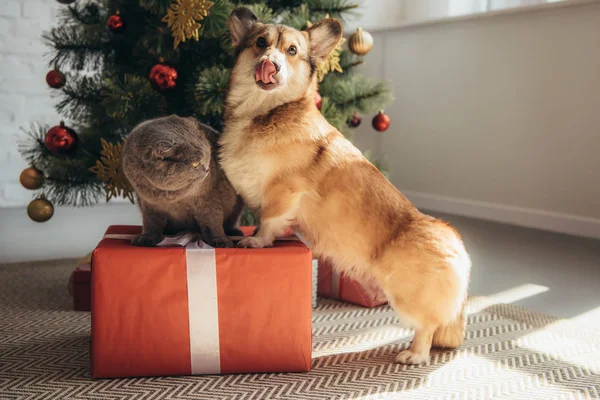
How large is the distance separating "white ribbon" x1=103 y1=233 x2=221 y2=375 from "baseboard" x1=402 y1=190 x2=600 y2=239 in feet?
7.35

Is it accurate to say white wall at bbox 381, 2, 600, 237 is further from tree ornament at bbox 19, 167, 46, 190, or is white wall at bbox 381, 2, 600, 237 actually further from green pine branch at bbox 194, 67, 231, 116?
tree ornament at bbox 19, 167, 46, 190

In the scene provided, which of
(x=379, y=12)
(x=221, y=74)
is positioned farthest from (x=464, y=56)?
(x=221, y=74)

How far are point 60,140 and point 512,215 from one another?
7.86 ft

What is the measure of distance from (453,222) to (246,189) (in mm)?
2175

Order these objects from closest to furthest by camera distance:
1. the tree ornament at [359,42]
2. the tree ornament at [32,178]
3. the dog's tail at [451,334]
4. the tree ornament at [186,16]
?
the dog's tail at [451,334], the tree ornament at [186,16], the tree ornament at [32,178], the tree ornament at [359,42]

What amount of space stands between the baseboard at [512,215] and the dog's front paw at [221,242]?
217 cm

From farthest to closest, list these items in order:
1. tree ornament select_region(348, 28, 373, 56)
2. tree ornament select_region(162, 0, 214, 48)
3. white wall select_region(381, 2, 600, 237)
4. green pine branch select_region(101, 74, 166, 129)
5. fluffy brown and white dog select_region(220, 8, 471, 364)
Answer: white wall select_region(381, 2, 600, 237)
tree ornament select_region(348, 28, 373, 56)
green pine branch select_region(101, 74, 166, 129)
tree ornament select_region(162, 0, 214, 48)
fluffy brown and white dog select_region(220, 8, 471, 364)

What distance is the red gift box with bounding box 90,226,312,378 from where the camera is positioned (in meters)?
1.18

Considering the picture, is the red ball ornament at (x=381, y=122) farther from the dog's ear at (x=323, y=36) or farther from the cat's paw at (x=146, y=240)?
the cat's paw at (x=146, y=240)

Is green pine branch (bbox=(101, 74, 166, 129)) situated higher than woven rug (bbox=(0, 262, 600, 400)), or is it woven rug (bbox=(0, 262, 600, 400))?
green pine branch (bbox=(101, 74, 166, 129))

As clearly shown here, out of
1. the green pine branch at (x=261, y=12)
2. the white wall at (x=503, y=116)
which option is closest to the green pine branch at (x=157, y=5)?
the green pine branch at (x=261, y=12)

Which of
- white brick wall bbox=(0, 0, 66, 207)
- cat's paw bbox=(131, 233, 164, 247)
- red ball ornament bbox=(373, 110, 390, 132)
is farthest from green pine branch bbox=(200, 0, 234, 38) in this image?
Result: white brick wall bbox=(0, 0, 66, 207)

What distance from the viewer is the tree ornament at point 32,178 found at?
1.87m

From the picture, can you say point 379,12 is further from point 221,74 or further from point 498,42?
point 221,74
